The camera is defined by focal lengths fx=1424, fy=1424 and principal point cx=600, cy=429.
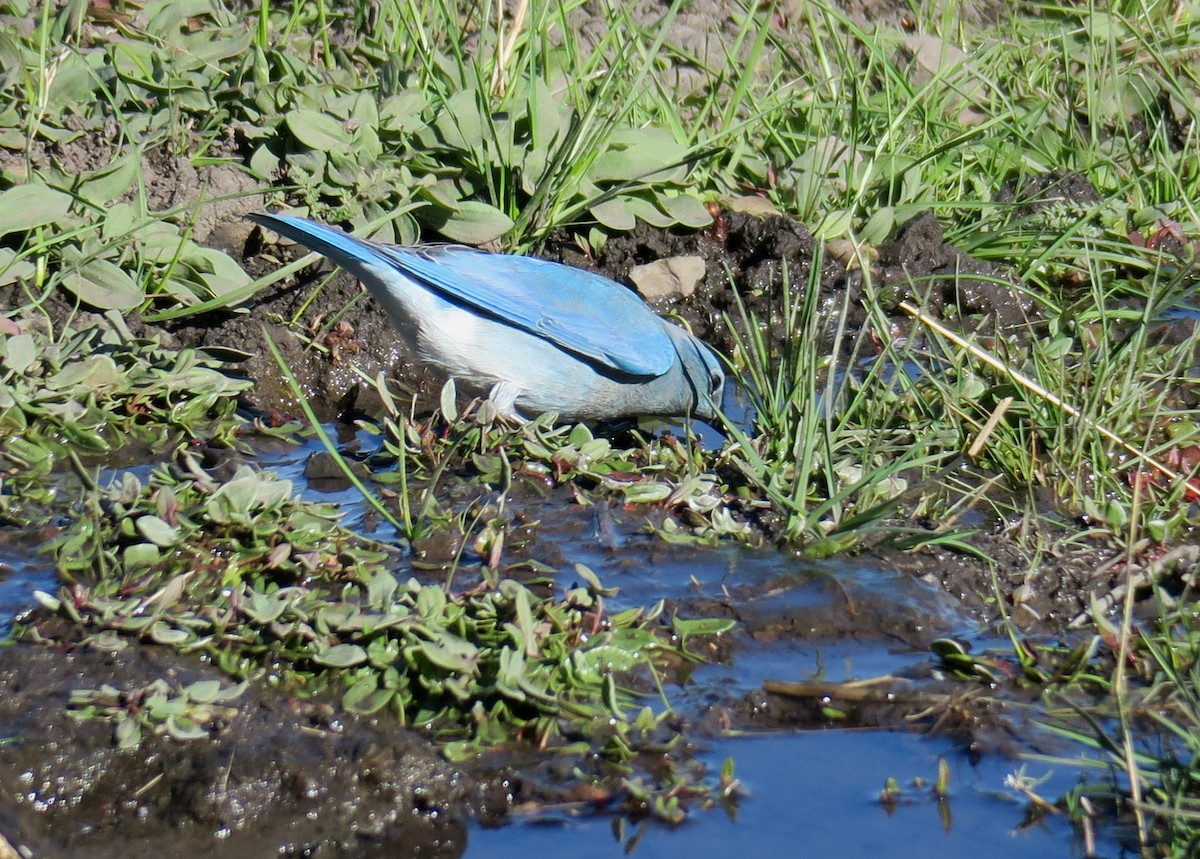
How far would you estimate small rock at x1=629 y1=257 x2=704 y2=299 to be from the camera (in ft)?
17.0

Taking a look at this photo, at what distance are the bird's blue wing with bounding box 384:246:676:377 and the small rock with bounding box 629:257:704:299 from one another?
0.53 m

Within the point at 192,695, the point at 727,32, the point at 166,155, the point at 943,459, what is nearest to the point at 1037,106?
the point at 727,32

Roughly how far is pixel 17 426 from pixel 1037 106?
13.6 feet

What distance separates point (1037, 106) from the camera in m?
5.84

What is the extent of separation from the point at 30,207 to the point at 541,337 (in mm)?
1597

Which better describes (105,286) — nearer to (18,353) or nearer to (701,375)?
(18,353)

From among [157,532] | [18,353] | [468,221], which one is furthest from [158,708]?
[468,221]

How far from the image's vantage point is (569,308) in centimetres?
460

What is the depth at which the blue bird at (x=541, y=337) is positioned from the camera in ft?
14.4

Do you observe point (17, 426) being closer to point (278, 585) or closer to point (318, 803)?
point (278, 585)

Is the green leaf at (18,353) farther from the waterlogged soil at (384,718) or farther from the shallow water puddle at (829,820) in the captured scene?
the shallow water puddle at (829,820)

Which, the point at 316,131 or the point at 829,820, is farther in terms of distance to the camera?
the point at 316,131

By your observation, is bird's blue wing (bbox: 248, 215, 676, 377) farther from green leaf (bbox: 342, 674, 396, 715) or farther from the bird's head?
green leaf (bbox: 342, 674, 396, 715)

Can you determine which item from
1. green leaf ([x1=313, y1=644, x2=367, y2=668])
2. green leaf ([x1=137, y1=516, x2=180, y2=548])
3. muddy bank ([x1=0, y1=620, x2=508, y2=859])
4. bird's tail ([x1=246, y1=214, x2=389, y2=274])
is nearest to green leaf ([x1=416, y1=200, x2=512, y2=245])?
bird's tail ([x1=246, y1=214, x2=389, y2=274])
